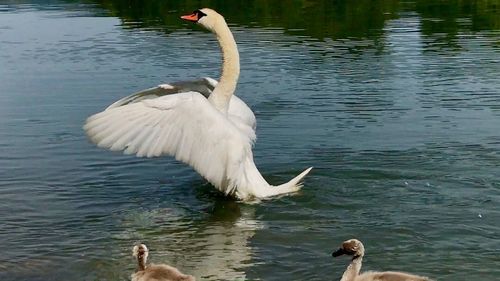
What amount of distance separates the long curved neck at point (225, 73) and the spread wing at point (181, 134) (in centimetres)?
74

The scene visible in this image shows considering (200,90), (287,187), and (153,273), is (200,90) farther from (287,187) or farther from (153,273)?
(153,273)

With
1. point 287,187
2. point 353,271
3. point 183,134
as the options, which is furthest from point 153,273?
point 287,187

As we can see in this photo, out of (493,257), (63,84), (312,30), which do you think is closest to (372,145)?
(493,257)

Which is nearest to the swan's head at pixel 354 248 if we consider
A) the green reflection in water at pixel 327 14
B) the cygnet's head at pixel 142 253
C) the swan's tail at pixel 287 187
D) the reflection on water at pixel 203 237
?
the reflection on water at pixel 203 237

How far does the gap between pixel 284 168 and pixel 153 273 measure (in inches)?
195

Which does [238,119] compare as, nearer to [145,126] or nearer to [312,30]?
[145,126]

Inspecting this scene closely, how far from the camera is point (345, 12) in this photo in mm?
37594

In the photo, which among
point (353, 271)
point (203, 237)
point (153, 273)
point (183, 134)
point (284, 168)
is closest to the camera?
point (353, 271)

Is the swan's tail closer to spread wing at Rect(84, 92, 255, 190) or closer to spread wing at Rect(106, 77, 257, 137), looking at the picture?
Result: spread wing at Rect(84, 92, 255, 190)

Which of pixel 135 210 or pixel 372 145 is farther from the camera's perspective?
pixel 372 145

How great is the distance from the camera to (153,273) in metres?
7.84

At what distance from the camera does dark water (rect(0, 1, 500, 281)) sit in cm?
919

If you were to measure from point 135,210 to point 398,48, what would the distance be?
14.6 m

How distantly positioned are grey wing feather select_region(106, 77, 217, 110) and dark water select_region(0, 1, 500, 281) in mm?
1141
